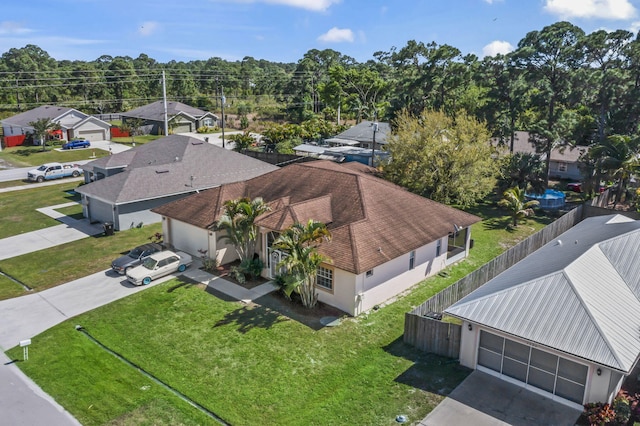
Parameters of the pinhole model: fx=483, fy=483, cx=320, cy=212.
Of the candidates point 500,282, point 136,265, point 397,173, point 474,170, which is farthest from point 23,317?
point 474,170

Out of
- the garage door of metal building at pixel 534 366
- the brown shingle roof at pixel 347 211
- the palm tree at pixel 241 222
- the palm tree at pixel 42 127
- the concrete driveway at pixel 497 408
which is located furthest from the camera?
the palm tree at pixel 42 127

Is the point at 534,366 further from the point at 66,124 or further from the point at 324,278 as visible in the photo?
the point at 66,124

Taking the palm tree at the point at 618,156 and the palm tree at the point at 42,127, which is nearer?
the palm tree at the point at 618,156

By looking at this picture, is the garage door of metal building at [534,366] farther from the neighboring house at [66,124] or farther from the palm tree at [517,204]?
the neighboring house at [66,124]

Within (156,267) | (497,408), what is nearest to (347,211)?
(156,267)

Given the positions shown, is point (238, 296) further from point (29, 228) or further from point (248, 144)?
point (248, 144)

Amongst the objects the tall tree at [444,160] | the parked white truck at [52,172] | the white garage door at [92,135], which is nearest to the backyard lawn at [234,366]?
the tall tree at [444,160]

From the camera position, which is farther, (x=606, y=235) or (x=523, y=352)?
(x=606, y=235)
